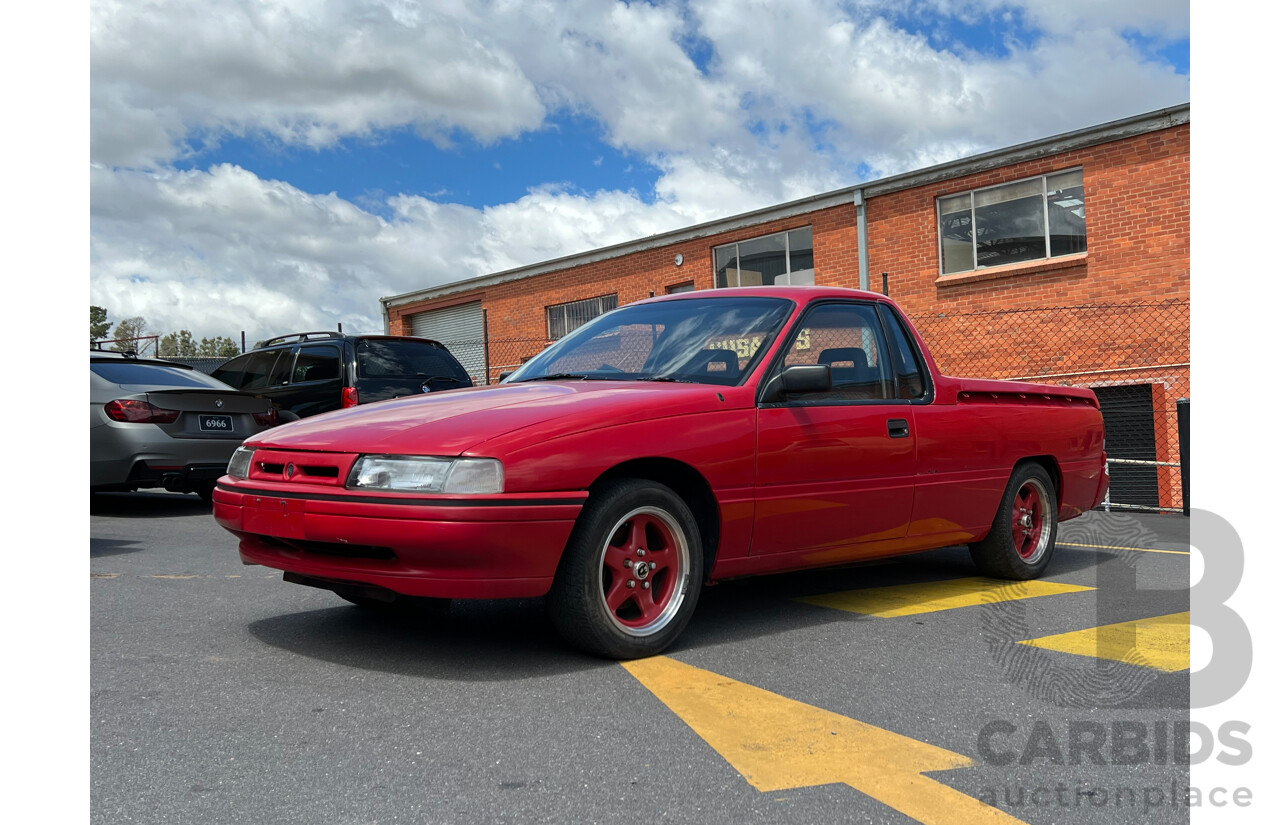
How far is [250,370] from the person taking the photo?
12656 mm

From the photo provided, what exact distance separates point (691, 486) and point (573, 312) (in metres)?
21.3

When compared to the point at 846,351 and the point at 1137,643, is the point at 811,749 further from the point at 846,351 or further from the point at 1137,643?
the point at 846,351

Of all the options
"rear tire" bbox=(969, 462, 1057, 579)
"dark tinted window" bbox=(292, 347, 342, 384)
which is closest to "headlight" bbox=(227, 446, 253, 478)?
"rear tire" bbox=(969, 462, 1057, 579)

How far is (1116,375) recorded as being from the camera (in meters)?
15.7

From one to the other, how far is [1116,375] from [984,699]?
1334 centimetres

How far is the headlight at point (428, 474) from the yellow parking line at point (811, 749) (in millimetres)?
947

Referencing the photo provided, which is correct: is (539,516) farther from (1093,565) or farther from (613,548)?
(1093,565)

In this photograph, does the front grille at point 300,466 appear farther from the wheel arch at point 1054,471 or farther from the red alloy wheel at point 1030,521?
the wheel arch at point 1054,471

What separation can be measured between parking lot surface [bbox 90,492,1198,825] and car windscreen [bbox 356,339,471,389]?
225 inches

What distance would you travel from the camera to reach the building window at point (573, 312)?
24.6m

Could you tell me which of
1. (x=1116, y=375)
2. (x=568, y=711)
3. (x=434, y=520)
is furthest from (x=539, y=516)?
(x=1116, y=375)

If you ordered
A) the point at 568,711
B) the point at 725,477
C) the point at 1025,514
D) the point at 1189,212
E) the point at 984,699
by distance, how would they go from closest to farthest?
1. the point at 568,711
2. the point at 984,699
3. the point at 725,477
4. the point at 1025,514
5. the point at 1189,212

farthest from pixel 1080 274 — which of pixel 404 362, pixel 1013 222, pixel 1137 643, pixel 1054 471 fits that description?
pixel 1137 643

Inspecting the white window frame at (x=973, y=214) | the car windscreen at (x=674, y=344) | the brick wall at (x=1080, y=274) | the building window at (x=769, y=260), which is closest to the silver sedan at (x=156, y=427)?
the car windscreen at (x=674, y=344)
